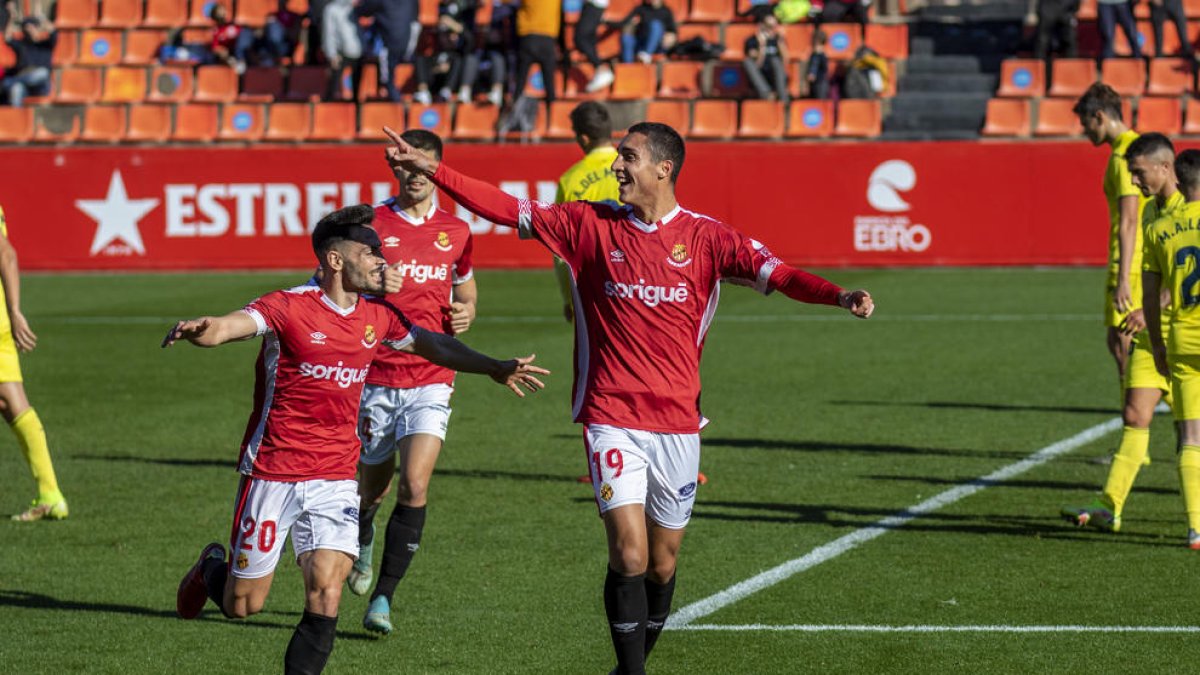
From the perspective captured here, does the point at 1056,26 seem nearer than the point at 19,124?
Yes

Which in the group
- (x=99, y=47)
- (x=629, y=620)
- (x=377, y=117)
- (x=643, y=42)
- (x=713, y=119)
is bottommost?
(x=629, y=620)

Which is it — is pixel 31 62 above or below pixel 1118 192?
below

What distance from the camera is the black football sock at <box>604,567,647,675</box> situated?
283 inches

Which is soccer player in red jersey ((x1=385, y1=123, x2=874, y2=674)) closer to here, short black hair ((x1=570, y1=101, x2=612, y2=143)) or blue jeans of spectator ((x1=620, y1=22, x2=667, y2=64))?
short black hair ((x1=570, y1=101, x2=612, y2=143))

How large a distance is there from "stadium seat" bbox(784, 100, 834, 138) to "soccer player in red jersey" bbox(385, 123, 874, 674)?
72.0 ft

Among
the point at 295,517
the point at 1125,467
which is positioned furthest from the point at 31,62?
the point at 295,517

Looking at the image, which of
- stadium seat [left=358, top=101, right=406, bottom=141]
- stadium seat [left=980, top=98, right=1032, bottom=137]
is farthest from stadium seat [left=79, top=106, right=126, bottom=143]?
stadium seat [left=980, top=98, right=1032, bottom=137]

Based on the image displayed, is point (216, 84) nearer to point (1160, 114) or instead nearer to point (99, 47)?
point (99, 47)

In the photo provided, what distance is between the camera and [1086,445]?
13.6 meters

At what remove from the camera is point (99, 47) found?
3412 centimetres

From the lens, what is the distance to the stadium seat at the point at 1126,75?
94.7ft

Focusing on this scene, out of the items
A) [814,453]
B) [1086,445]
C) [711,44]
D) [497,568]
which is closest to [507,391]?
[814,453]

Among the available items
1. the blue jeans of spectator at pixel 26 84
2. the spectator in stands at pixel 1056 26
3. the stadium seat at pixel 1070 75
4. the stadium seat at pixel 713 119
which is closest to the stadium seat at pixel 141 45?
the blue jeans of spectator at pixel 26 84

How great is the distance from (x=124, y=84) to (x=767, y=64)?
38.5ft
